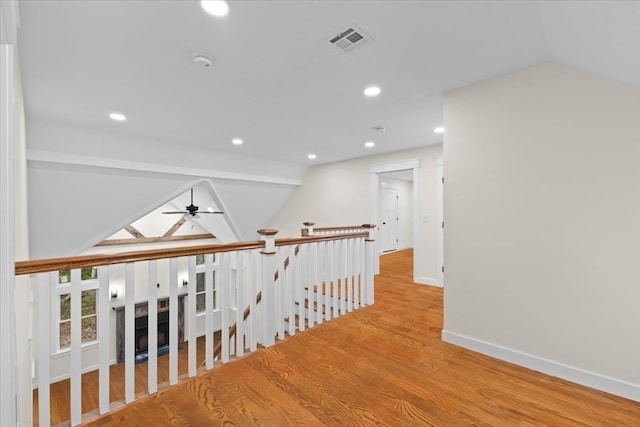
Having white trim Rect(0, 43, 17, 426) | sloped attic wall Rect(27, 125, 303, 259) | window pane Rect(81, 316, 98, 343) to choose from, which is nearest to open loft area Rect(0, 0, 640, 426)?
white trim Rect(0, 43, 17, 426)

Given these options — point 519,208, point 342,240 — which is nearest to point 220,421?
point 342,240

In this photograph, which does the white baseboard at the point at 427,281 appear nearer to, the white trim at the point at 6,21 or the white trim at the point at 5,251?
the white trim at the point at 5,251

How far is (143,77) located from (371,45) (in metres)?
1.95

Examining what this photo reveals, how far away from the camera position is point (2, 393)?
3.50 ft

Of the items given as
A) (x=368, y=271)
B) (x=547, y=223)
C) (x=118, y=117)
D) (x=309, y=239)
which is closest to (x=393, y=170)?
(x=368, y=271)

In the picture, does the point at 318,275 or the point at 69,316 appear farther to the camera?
the point at 69,316

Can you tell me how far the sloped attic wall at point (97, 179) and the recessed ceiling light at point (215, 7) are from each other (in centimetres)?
323

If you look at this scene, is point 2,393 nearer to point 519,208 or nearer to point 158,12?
point 158,12

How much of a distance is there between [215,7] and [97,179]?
3.83 meters

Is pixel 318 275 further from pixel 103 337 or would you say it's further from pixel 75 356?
pixel 75 356

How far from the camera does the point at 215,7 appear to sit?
62.1 inches

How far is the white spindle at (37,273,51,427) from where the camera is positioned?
4.77 feet

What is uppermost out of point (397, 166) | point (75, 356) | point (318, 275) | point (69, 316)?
point (397, 166)

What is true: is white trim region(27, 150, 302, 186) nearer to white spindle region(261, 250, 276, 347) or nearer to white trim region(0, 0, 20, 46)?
white spindle region(261, 250, 276, 347)
